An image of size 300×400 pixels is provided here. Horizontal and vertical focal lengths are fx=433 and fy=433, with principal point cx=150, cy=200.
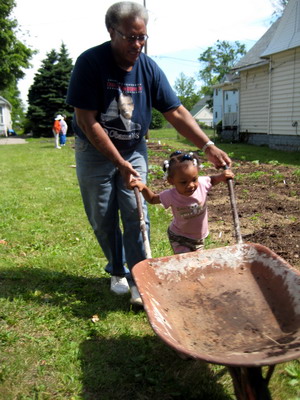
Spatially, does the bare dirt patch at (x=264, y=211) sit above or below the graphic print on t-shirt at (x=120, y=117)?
below

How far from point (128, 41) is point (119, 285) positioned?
2042mm

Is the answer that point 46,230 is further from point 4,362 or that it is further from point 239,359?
point 239,359

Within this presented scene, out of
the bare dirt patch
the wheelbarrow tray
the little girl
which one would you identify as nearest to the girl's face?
the little girl

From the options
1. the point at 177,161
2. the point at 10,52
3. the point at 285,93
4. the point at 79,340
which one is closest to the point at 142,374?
the point at 79,340

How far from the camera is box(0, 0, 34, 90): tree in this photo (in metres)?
33.9

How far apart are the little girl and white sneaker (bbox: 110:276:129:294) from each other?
0.62 m

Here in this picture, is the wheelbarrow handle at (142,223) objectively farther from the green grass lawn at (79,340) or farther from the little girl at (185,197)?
the green grass lawn at (79,340)

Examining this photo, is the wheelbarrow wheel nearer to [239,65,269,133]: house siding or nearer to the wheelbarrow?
the wheelbarrow

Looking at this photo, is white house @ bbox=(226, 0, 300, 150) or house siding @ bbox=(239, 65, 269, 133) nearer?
white house @ bbox=(226, 0, 300, 150)

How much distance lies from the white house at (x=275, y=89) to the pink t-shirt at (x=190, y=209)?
577 inches

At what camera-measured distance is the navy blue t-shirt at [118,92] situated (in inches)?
124

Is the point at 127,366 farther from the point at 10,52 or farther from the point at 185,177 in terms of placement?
the point at 10,52

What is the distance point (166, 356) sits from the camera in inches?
114

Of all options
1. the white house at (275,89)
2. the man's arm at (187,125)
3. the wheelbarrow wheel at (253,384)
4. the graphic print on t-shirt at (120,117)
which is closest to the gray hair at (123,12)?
the graphic print on t-shirt at (120,117)
